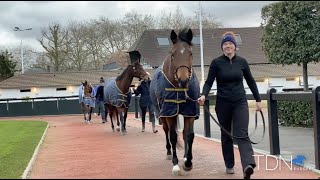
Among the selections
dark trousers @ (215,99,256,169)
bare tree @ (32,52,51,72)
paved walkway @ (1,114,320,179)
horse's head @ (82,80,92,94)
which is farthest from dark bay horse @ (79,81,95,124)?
bare tree @ (32,52,51,72)

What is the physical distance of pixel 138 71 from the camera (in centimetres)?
1499

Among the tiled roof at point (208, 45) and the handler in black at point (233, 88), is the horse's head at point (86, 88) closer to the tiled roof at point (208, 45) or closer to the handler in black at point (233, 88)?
the handler in black at point (233, 88)

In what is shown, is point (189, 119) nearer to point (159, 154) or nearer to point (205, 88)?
point (205, 88)

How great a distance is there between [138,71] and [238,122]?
8900mm

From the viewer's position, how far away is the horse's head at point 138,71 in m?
14.9

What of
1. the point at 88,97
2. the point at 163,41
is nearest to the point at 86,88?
the point at 88,97

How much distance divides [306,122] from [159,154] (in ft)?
21.9

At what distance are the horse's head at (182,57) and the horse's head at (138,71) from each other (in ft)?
26.1

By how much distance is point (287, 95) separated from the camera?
8.23 m

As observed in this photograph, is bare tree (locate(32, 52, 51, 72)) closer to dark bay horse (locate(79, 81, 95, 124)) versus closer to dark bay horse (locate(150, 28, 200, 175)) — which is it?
dark bay horse (locate(79, 81, 95, 124))

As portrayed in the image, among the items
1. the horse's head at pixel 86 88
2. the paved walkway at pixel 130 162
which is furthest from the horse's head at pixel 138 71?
the horse's head at pixel 86 88

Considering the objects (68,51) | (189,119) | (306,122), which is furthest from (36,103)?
(189,119)

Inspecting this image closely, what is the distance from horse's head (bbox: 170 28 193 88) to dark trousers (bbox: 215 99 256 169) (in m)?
0.60

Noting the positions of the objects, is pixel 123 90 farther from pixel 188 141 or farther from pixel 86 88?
pixel 188 141
